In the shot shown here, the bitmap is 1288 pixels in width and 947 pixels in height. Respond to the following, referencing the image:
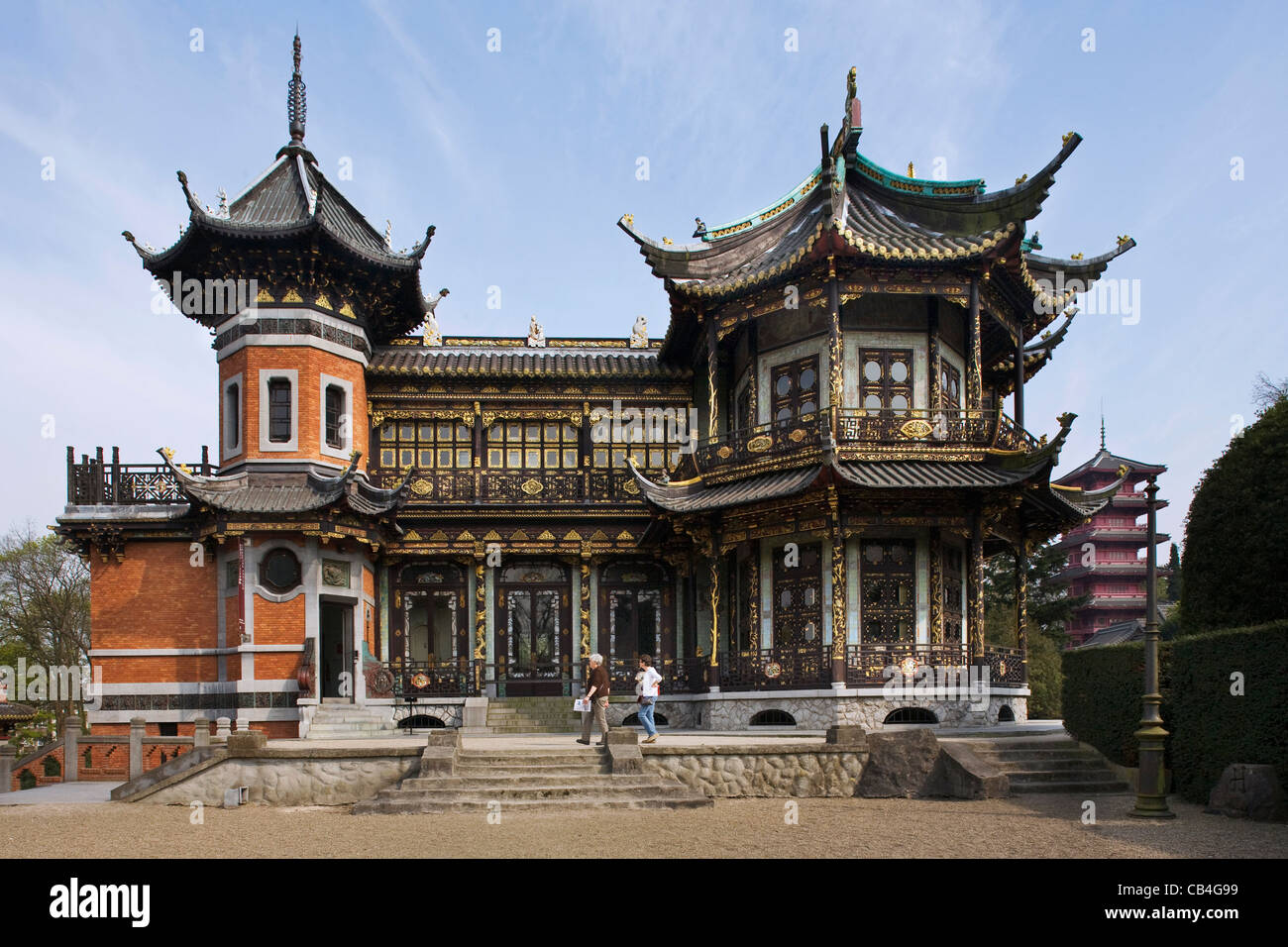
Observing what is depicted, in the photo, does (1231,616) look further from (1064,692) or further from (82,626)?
(82,626)

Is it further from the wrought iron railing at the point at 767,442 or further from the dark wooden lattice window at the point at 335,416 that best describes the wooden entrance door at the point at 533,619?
the wrought iron railing at the point at 767,442

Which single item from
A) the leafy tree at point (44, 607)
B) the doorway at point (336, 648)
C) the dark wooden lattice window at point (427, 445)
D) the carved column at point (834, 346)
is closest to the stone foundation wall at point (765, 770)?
the carved column at point (834, 346)

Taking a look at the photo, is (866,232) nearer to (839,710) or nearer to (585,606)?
(839,710)

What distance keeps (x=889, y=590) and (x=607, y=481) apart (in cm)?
813

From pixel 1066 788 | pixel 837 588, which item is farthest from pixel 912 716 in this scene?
pixel 1066 788

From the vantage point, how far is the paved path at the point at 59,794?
16078mm

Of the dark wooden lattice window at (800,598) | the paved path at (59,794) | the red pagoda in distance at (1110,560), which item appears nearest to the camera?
the paved path at (59,794)

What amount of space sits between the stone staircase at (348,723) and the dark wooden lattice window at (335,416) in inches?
246

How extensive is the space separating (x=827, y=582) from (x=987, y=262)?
6.91 meters

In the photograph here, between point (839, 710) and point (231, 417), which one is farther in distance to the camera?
point (231, 417)

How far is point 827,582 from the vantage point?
20.5 meters

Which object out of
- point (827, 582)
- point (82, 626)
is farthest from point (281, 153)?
point (82, 626)

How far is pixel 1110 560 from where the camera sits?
61.6 meters
